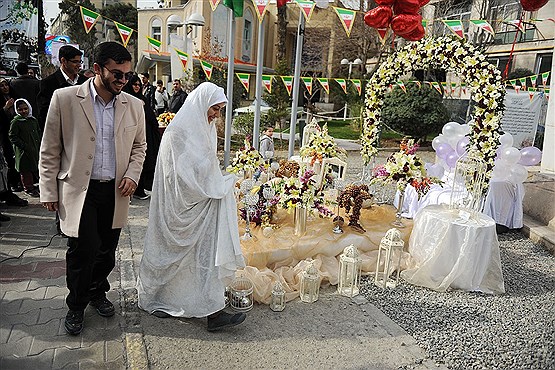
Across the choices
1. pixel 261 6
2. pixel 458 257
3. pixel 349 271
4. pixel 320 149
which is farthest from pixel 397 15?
pixel 349 271

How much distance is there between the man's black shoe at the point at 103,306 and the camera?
348 cm

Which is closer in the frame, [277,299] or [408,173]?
[277,299]

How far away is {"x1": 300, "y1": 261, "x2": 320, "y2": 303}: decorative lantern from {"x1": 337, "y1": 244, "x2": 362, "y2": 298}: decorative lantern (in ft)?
0.98

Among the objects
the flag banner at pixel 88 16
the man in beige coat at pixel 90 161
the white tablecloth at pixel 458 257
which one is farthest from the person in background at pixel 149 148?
the white tablecloth at pixel 458 257

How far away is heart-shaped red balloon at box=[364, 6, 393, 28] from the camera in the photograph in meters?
6.64

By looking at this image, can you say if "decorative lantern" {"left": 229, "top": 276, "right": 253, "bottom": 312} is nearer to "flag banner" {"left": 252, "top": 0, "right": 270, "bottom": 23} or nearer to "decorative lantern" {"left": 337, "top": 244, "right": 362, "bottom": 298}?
"decorative lantern" {"left": 337, "top": 244, "right": 362, "bottom": 298}

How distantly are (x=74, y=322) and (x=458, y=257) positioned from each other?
369 centimetres

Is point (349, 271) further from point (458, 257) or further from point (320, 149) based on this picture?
point (320, 149)

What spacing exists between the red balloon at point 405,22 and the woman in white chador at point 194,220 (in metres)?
4.40

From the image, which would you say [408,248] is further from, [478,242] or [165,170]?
[165,170]

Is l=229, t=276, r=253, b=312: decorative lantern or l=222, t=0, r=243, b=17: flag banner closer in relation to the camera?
l=229, t=276, r=253, b=312: decorative lantern

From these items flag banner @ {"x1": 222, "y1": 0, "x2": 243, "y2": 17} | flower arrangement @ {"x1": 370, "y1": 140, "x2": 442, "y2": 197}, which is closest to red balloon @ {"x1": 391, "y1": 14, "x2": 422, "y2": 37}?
flower arrangement @ {"x1": 370, "y1": 140, "x2": 442, "y2": 197}

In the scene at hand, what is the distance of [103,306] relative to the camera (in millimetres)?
3498

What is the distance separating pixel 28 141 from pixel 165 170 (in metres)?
4.07
